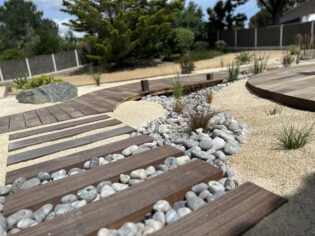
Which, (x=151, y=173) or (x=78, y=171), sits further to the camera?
(x=78, y=171)

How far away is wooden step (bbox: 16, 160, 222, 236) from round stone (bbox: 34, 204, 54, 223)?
0.46 feet

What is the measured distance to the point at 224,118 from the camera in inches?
127

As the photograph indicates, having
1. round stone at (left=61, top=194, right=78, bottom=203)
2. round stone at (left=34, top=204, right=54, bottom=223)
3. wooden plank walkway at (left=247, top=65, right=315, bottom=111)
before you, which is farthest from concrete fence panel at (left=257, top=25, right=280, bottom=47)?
round stone at (left=34, top=204, right=54, bottom=223)

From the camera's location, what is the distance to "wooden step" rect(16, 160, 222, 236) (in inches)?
61.1

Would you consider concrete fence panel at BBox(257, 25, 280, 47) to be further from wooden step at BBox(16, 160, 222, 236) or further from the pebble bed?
wooden step at BBox(16, 160, 222, 236)

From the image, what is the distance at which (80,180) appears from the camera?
2102mm

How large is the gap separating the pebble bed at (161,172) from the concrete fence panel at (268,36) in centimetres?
1582

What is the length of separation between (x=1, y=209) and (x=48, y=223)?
1.74 ft

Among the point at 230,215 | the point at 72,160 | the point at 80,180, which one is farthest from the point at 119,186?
the point at 230,215

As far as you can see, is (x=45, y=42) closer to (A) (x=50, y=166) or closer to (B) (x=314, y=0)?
(B) (x=314, y=0)

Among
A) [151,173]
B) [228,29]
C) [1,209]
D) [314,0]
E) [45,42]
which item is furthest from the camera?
[228,29]

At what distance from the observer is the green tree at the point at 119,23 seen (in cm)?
1417

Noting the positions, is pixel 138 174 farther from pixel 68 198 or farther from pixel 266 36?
pixel 266 36

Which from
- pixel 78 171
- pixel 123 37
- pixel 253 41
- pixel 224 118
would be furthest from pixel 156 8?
pixel 78 171
